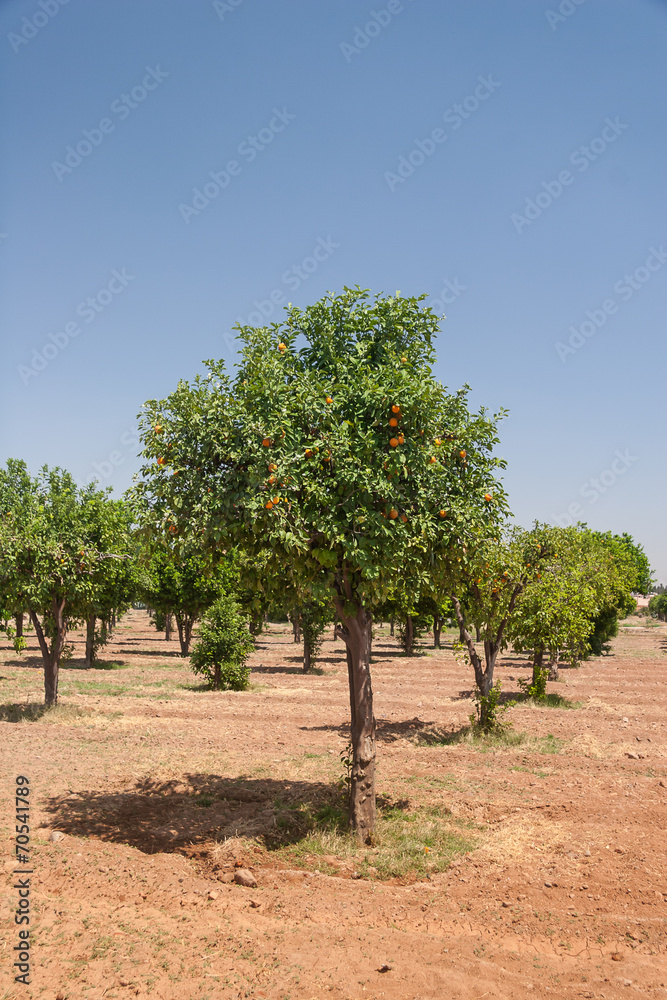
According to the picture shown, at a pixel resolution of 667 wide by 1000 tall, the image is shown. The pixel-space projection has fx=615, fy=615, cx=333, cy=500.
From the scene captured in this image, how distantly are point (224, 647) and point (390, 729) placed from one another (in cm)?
956

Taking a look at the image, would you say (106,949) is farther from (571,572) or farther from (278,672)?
(278,672)

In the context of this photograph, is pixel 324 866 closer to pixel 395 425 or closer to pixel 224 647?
pixel 395 425

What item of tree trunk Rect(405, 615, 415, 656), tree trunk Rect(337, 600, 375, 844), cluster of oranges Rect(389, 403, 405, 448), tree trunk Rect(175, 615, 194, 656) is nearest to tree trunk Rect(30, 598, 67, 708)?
tree trunk Rect(337, 600, 375, 844)

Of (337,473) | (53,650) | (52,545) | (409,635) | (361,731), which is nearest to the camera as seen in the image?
(337,473)

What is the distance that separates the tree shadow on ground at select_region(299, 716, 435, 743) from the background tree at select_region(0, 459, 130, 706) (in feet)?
23.9

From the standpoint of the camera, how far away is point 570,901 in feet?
23.1

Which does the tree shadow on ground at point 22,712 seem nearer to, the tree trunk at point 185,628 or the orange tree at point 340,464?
the orange tree at point 340,464

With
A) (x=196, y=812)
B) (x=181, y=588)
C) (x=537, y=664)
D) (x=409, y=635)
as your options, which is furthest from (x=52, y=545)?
(x=409, y=635)

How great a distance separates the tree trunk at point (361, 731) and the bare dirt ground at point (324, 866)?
419mm

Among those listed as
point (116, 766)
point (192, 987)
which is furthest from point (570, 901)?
point (116, 766)

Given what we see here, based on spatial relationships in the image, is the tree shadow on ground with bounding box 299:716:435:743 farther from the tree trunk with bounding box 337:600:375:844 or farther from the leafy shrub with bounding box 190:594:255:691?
the leafy shrub with bounding box 190:594:255:691

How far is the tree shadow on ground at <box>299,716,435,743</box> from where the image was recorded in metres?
15.9

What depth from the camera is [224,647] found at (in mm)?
24516

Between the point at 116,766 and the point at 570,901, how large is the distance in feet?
28.4
